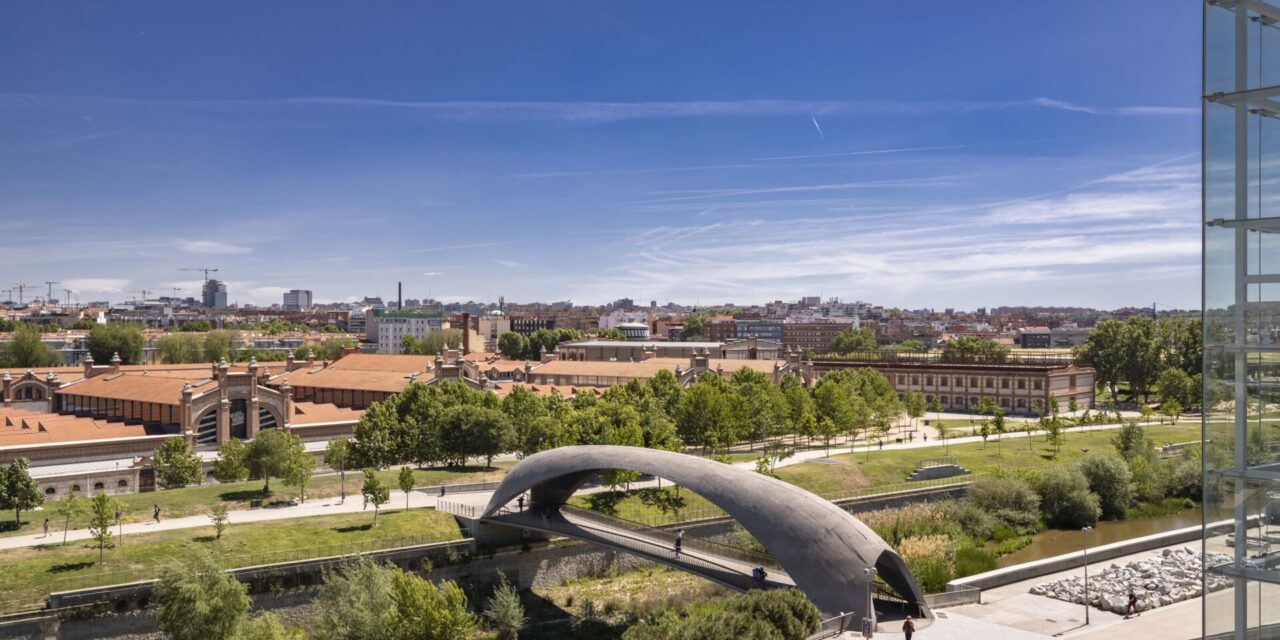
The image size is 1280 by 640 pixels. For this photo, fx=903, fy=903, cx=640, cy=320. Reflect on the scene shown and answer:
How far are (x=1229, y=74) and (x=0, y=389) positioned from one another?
79182mm

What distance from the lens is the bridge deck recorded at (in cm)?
2947

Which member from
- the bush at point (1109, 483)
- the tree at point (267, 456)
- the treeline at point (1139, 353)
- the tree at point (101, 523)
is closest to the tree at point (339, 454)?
the tree at point (267, 456)

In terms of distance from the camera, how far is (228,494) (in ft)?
141

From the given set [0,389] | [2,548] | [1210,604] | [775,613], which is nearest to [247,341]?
[0,389]

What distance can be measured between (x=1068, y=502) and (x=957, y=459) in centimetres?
1316

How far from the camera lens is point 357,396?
235 ft

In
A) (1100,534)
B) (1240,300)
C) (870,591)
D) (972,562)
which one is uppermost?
(1240,300)

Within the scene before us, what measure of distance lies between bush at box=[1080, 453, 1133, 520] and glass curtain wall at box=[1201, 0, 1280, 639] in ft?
140

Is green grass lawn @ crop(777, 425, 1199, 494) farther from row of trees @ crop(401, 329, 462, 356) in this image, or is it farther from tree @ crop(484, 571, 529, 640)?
row of trees @ crop(401, 329, 462, 356)

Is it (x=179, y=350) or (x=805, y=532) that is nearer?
(x=805, y=532)

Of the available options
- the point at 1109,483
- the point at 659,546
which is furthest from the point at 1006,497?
the point at 659,546

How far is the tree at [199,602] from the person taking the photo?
2678 cm

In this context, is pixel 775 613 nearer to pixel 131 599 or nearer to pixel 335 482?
pixel 131 599

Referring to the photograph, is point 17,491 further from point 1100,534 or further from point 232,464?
point 1100,534
